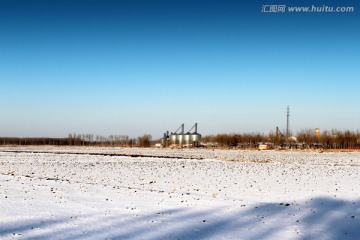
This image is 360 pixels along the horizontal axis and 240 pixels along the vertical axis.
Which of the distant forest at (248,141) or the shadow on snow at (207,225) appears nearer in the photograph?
the shadow on snow at (207,225)

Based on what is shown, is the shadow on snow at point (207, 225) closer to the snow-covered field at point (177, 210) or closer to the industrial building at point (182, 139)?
the snow-covered field at point (177, 210)

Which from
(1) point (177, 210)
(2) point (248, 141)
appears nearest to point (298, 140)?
(2) point (248, 141)

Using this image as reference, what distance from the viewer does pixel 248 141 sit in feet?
274

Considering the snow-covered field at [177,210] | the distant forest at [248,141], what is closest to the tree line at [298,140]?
the distant forest at [248,141]

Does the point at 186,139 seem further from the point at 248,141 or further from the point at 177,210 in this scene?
the point at 177,210

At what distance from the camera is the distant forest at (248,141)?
246ft

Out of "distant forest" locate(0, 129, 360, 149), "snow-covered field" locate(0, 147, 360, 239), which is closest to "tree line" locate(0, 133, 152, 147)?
"distant forest" locate(0, 129, 360, 149)

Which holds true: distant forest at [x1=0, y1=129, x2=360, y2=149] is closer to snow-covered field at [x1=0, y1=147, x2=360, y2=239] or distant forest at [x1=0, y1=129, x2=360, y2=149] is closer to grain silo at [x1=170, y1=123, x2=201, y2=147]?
grain silo at [x1=170, y1=123, x2=201, y2=147]

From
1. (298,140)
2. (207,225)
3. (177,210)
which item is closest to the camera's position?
(207,225)

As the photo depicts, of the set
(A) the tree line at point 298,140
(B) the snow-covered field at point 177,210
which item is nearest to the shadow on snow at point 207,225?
(B) the snow-covered field at point 177,210

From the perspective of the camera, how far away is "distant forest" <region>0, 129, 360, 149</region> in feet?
246

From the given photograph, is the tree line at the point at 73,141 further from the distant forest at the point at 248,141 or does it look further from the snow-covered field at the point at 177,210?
the snow-covered field at the point at 177,210

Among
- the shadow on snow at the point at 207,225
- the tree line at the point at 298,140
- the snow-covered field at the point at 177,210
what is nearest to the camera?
the shadow on snow at the point at 207,225

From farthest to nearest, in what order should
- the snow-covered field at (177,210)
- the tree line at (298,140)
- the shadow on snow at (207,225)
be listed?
1. the tree line at (298,140)
2. the snow-covered field at (177,210)
3. the shadow on snow at (207,225)
